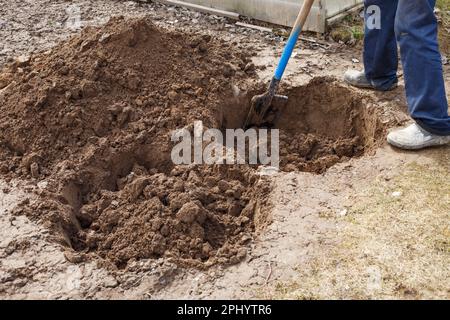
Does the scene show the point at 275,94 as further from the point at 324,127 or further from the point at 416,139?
the point at 416,139

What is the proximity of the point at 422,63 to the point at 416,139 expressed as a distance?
0.55 m

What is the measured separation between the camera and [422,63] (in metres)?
4.16

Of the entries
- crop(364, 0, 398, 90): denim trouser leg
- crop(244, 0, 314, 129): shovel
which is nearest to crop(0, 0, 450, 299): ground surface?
crop(244, 0, 314, 129): shovel

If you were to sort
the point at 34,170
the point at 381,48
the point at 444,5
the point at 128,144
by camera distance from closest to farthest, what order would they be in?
the point at 34,170 → the point at 128,144 → the point at 381,48 → the point at 444,5

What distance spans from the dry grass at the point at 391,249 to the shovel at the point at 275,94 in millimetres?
1274

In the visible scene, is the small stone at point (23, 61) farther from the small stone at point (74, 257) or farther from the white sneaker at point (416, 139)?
the white sneaker at point (416, 139)

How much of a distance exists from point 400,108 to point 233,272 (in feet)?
7.52

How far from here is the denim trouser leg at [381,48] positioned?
4793mm

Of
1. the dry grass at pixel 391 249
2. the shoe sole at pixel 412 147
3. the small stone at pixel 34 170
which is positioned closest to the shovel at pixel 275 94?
the shoe sole at pixel 412 147

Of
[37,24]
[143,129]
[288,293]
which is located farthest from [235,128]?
[37,24]

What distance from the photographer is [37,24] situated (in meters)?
6.41

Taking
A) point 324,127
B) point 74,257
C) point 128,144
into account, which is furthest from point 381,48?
point 74,257

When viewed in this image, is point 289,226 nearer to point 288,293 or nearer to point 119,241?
point 288,293

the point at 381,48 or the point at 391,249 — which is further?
the point at 381,48
